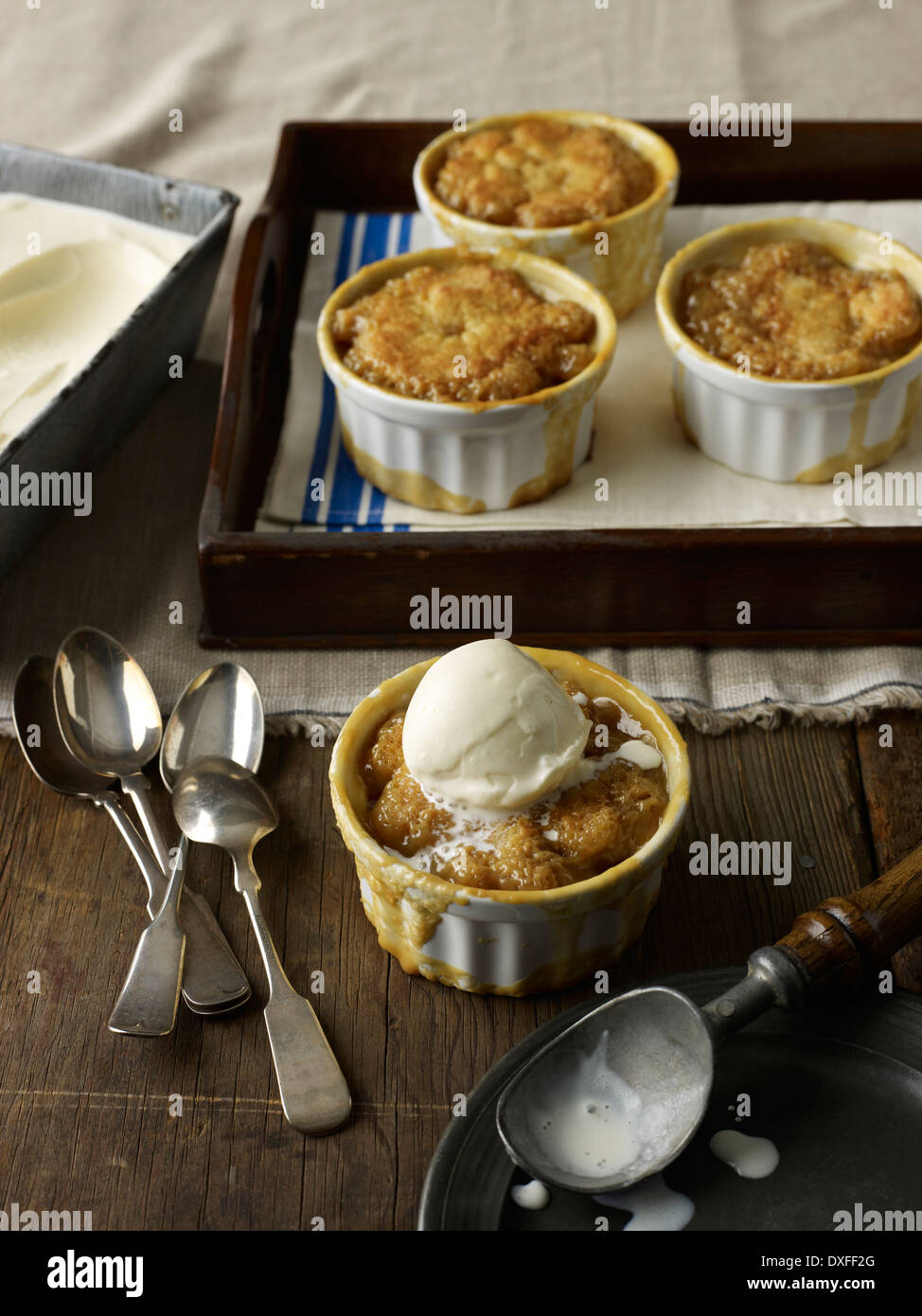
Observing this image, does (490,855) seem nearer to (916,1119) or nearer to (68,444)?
(916,1119)

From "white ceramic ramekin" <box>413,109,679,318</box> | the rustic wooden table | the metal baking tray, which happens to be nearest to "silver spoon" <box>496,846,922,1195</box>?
the rustic wooden table

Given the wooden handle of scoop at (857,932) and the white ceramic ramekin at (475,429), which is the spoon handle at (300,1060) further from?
the white ceramic ramekin at (475,429)

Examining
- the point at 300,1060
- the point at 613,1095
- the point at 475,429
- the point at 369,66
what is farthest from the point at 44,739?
the point at 369,66

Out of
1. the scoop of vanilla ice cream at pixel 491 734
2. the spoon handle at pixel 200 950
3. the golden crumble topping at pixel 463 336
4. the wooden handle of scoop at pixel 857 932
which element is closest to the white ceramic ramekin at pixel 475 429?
the golden crumble topping at pixel 463 336

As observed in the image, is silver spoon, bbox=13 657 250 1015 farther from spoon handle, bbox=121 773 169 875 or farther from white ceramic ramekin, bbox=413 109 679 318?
white ceramic ramekin, bbox=413 109 679 318

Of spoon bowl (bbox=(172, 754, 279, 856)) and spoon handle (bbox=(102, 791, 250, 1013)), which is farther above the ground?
spoon bowl (bbox=(172, 754, 279, 856))

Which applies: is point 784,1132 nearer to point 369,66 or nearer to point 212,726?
point 212,726
